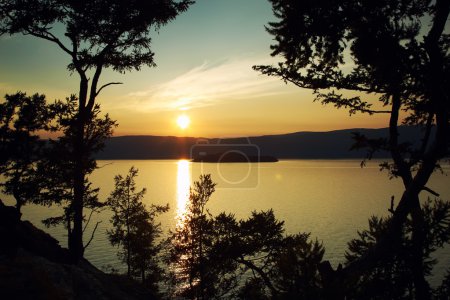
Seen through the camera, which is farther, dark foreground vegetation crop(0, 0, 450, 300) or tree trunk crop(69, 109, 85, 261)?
tree trunk crop(69, 109, 85, 261)

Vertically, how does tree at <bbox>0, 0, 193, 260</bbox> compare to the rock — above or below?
above

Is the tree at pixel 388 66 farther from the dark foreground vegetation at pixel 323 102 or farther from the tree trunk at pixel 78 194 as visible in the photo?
the tree trunk at pixel 78 194

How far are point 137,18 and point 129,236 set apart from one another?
25983 millimetres

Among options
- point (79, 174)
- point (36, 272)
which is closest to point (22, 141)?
point (79, 174)

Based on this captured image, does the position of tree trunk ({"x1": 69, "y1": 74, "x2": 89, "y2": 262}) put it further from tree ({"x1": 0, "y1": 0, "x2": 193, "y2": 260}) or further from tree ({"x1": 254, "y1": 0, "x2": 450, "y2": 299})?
tree ({"x1": 254, "y1": 0, "x2": 450, "y2": 299})

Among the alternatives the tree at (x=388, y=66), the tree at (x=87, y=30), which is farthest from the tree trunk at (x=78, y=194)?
the tree at (x=388, y=66)

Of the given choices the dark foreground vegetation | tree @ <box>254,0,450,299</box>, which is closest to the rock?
the dark foreground vegetation

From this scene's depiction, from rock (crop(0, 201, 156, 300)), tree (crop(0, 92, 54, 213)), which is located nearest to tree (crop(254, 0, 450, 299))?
rock (crop(0, 201, 156, 300))

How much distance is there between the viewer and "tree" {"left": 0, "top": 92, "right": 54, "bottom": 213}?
1655 cm

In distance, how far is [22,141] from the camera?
16750mm

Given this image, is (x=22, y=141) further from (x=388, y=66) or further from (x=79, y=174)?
(x=388, y=66)

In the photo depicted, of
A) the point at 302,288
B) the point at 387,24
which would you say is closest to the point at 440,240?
the point at 302,288

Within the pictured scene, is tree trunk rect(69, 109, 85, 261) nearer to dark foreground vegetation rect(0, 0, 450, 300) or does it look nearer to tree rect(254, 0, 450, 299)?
dark foreground vegetation rect(0, 0, 450, 300)

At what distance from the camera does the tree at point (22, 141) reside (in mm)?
16547
